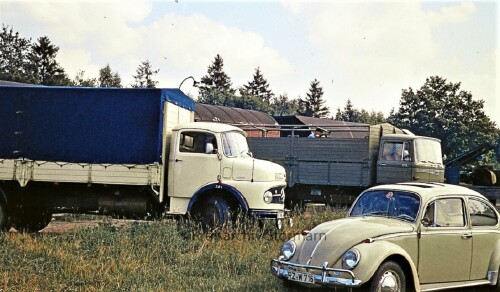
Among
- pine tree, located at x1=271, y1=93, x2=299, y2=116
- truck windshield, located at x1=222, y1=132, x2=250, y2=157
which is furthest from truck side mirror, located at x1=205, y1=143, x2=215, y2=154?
pine tree, located at x1=271, y1=93, x2=299, y2=116

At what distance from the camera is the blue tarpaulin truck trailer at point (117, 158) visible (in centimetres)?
1172

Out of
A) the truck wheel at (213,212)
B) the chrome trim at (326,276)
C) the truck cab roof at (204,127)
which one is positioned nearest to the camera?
the chrome trim at (326,276)

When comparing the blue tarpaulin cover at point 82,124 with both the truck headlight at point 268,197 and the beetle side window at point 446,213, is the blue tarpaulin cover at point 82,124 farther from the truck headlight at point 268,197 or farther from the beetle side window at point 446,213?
the beetle side window at point 446,213

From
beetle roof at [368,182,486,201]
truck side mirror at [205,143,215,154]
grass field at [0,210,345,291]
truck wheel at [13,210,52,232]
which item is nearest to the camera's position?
beetle roof at [368,182,486,201]

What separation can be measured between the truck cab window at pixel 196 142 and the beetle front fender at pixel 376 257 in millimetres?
5918

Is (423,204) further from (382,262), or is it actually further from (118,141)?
(118,141)

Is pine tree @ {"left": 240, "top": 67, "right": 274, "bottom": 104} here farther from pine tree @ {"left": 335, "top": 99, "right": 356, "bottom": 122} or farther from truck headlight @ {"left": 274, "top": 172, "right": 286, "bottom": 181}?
truck headlight @ {"left": 274, "top": 172, "right": 286, "bottom": 181}

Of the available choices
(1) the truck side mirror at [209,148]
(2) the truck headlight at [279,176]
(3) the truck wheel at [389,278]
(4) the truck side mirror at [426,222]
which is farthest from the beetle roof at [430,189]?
(1) the truck side mirror at [209,148]

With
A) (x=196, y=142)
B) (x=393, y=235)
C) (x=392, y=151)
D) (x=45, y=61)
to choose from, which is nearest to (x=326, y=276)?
(x=393, y=235)

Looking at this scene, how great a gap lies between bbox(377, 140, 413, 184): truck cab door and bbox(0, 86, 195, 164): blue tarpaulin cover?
7088 mm

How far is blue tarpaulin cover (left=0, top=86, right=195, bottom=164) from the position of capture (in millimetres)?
12055

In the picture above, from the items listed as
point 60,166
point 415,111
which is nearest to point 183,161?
point 60,166

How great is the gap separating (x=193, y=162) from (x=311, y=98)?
75.7 m

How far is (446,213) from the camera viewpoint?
739 cm
